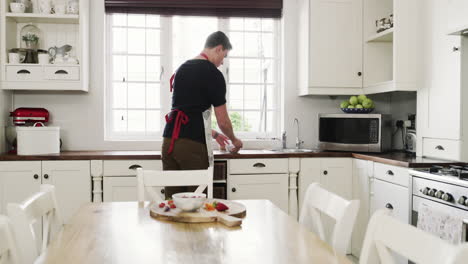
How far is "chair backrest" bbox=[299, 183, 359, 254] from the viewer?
147 centimetres

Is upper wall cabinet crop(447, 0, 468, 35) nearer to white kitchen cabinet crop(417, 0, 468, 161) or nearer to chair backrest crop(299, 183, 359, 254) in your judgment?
white kitchen cabinet crop(417, 0, 468, 161)

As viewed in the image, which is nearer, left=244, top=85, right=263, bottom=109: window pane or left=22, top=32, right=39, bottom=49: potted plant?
left=22, top=32, right=39, bottom=49: potted plant

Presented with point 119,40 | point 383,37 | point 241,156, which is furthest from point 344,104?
point 119,40

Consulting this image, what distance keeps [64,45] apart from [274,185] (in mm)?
2120

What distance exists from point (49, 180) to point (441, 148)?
9.14ft

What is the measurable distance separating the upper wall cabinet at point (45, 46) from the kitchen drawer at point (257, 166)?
140 cm

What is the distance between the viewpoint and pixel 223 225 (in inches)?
62.7

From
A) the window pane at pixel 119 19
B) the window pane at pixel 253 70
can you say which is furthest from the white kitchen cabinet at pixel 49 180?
the window pane at pixel 253 70

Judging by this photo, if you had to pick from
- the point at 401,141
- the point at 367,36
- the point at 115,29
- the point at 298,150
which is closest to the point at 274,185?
the point at 298,150

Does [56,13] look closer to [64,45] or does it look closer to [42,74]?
[64,45]

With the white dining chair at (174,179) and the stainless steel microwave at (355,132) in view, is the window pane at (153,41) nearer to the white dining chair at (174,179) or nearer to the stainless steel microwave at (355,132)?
the stainless steel microwave at (355,132)

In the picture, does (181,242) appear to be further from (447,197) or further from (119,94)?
(119,94)

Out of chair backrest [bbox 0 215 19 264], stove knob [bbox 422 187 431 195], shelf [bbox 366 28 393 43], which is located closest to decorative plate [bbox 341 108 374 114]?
shelf [bbox 366 28 393 43]

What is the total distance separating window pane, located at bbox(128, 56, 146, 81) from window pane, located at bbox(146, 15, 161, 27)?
310 millimetres
